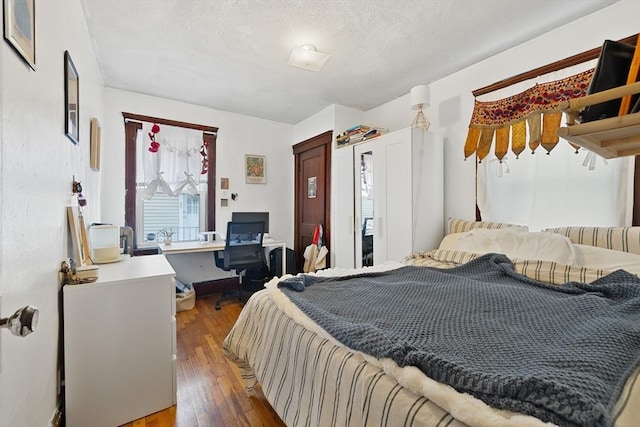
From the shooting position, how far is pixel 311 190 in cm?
412

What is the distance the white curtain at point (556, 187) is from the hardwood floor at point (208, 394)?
235 centimetres

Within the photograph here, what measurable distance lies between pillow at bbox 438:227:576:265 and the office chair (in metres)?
2.05

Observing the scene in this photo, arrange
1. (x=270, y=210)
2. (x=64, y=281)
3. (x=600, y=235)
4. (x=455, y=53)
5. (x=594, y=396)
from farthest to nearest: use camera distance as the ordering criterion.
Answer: (x=270, y=210) → (x=455, y=53) → (x=600, y=235) → (x=64, y=281) → (x=594, y=396)

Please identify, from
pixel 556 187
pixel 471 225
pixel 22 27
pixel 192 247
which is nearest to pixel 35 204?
pixel 22 27

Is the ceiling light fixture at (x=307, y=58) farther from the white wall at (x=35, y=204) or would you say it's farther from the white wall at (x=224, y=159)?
the white wall at (x=224, y=159)

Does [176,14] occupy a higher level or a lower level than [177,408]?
higher

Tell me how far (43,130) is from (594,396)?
77.3 inches

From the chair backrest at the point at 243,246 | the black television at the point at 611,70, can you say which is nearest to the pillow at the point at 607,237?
the black television at the point at 611,70

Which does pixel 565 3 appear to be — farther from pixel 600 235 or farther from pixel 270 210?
pixel 270 210

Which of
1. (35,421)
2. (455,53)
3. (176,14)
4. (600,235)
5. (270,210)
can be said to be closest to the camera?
(35,421)

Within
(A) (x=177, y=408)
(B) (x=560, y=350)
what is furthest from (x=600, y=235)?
(A) (x=177, y=408)

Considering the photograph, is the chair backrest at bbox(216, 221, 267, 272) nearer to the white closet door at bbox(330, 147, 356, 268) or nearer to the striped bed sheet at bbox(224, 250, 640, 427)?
the white closet door at bbox(330, 147, 356, 268)

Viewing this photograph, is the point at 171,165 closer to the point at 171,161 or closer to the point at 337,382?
the point at 171,161

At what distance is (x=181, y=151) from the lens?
3621mm
